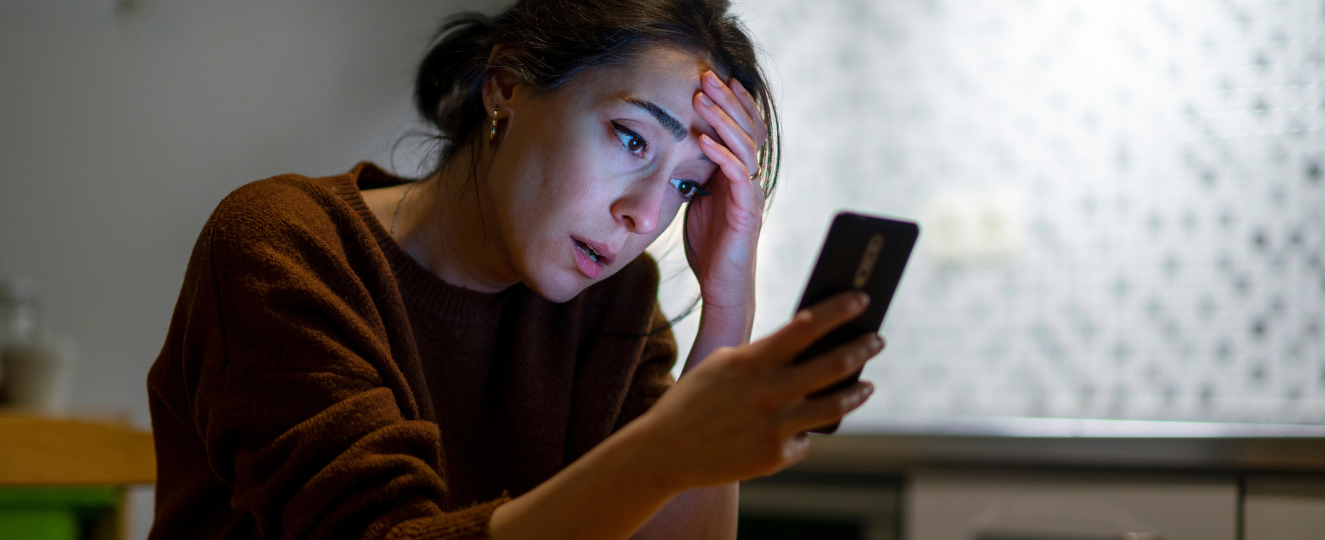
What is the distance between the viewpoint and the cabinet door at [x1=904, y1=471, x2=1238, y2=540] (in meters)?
1.25

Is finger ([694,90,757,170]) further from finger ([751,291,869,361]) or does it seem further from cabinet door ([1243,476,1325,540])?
cabinet door ([1243,476,1325,540])

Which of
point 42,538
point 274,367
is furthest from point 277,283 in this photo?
point 42,538

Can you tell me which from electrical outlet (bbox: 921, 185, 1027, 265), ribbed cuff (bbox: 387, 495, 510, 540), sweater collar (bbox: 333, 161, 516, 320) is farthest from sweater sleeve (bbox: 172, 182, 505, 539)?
electrical outlet (bbox: 921, 185, 1027, 265)

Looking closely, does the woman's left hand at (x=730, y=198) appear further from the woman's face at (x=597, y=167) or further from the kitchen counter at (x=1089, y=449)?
the kitchen counter at (x=1089, y=449)

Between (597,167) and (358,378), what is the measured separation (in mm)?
285

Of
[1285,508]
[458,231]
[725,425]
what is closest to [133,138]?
[458,231]

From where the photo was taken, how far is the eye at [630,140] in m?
0.85

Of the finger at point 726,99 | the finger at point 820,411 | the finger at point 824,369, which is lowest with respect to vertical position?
the finger at point 820,411

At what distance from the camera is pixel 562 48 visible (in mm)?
903

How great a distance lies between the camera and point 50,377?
171cm

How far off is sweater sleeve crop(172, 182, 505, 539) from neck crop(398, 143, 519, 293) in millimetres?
173

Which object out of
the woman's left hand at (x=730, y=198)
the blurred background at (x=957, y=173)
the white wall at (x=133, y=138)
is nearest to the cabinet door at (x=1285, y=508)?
the blurred background at (x=957, y=173)

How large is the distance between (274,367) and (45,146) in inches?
60.5

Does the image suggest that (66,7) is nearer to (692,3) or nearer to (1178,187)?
(692,3)
